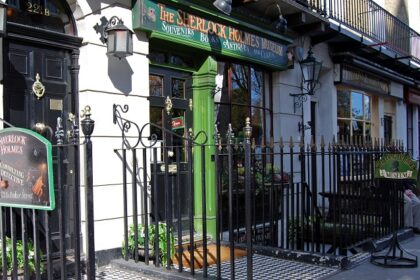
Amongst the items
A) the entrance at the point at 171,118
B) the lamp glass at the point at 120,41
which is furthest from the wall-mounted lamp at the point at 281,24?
the lamp glass at the point at 120,41

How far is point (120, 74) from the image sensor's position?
6.08 m

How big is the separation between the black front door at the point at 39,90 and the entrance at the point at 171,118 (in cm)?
137

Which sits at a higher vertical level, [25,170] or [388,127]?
[388,127]

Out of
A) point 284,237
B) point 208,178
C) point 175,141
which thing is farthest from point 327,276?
point 175,141

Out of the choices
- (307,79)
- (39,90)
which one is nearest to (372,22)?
(307,79)

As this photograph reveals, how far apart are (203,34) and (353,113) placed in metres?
6.69

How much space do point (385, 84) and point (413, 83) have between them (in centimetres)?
236

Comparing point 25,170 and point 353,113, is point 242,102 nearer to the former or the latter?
point 353,113

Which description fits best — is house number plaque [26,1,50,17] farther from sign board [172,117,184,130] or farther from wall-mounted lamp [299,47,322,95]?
wall-mounted lamp [299,47,322,95]

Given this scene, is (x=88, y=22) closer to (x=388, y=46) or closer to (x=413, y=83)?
(x=388, y=46)

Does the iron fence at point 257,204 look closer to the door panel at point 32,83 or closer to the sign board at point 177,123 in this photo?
the sign board at point 177,123

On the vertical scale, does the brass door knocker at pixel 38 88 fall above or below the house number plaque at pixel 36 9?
below

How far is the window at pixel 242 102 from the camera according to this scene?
8.03m

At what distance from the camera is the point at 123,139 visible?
589 cm
